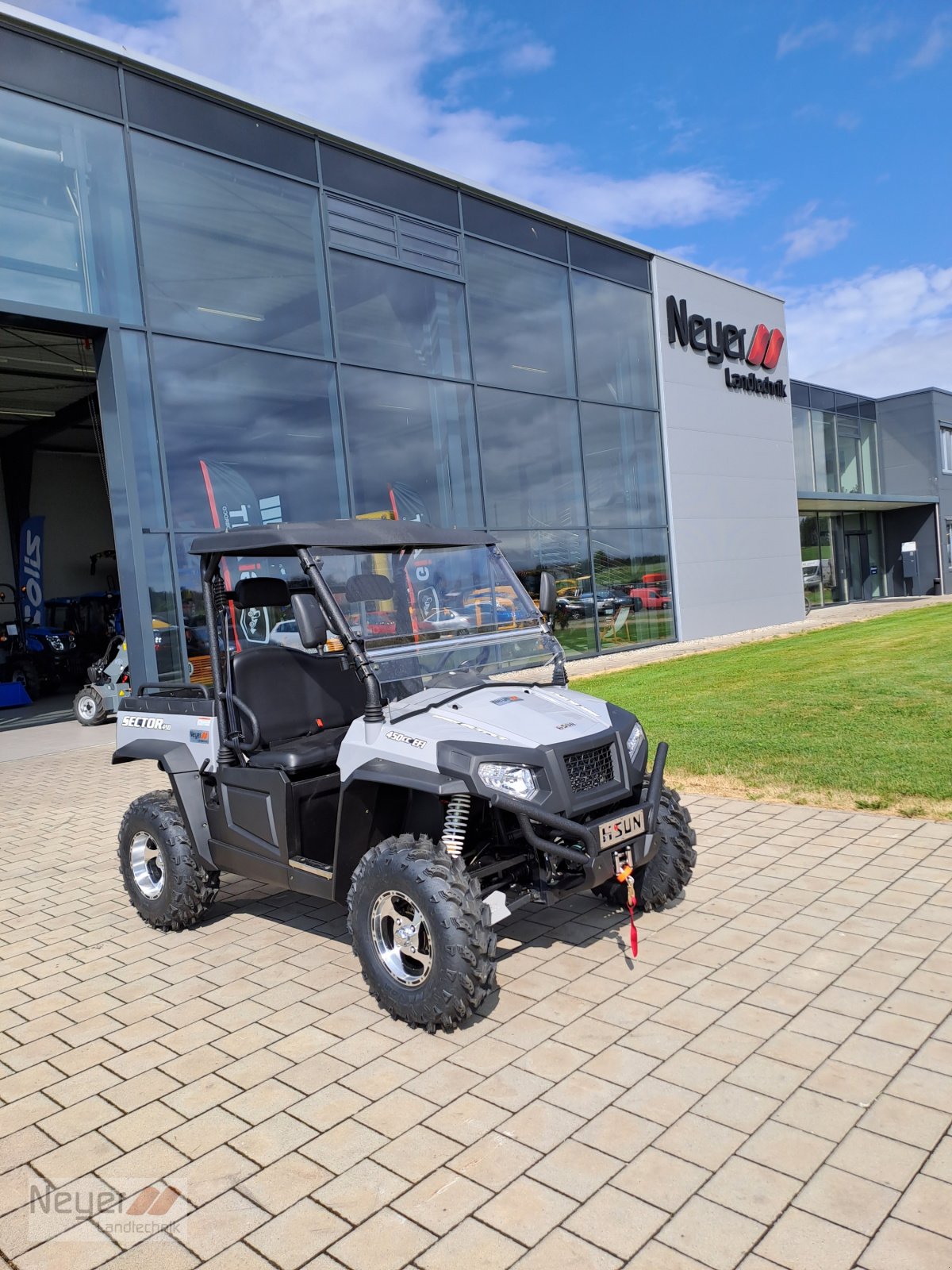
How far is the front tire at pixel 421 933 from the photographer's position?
3.12 m

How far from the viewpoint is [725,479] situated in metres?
19.6

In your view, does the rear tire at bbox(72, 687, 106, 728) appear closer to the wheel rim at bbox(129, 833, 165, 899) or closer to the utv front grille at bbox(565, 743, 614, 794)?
the wheel rim at bbox(129, 833, 165, 899)

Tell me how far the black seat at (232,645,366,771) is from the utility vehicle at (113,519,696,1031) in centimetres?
1

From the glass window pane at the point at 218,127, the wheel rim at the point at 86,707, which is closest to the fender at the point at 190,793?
the wheel rim at the point at 86,707

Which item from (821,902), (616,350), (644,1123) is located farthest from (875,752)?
(616,350)

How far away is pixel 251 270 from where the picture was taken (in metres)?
11.7

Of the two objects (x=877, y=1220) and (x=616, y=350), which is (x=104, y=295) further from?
(x=877, y=1220)

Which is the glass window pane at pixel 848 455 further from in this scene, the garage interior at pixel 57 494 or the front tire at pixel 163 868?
the front tire at pixel 163 868

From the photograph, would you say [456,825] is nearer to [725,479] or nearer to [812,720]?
[812,720]

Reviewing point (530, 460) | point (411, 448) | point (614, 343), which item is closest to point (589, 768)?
point (411, 448)

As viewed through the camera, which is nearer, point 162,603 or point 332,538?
point 332,538

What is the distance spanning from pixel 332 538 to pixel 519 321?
12.4 metres

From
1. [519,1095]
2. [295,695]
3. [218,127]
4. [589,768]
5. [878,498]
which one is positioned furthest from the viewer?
[878,498]

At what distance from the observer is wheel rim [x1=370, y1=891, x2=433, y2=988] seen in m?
3.32
